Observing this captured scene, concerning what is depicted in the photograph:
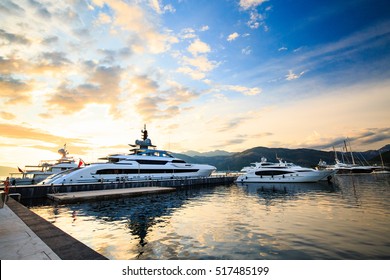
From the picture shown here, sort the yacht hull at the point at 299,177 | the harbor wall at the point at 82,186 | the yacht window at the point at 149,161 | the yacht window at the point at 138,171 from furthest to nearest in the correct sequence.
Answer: the yacht hull at the point at 299,177 < the yacht window at the point at 149,161 < the yacht window at the point at 138,171 < the harbor wall at the point at 82,186

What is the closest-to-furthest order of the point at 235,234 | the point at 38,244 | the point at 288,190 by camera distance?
the point at 38,244 → the point at 235,234 → the point at 288,190

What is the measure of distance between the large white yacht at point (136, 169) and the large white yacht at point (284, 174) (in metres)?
10.3

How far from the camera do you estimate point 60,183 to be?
26062 millimetres

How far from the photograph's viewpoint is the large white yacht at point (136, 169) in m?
28.2

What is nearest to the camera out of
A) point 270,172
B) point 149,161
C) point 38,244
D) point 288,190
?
point 38,244

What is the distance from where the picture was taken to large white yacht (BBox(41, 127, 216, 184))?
28203 mm

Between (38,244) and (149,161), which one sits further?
(149,161)

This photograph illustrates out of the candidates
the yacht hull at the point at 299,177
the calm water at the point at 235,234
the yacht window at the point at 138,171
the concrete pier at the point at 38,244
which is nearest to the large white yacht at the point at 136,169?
the yacht window at the point at 138,171

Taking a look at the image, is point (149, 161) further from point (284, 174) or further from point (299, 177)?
point (299, 177)

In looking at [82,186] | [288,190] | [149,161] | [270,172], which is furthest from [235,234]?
[270,172]

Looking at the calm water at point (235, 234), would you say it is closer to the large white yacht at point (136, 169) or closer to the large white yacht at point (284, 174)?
the large white yacht at point (136, 169)

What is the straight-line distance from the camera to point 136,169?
1348 inches

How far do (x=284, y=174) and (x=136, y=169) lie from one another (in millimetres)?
28924

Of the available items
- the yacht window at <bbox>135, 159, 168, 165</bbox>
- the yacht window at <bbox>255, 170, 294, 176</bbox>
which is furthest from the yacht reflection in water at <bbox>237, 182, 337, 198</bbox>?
the yacht window at <bbox>135, 159, 168, 165</bbox>
